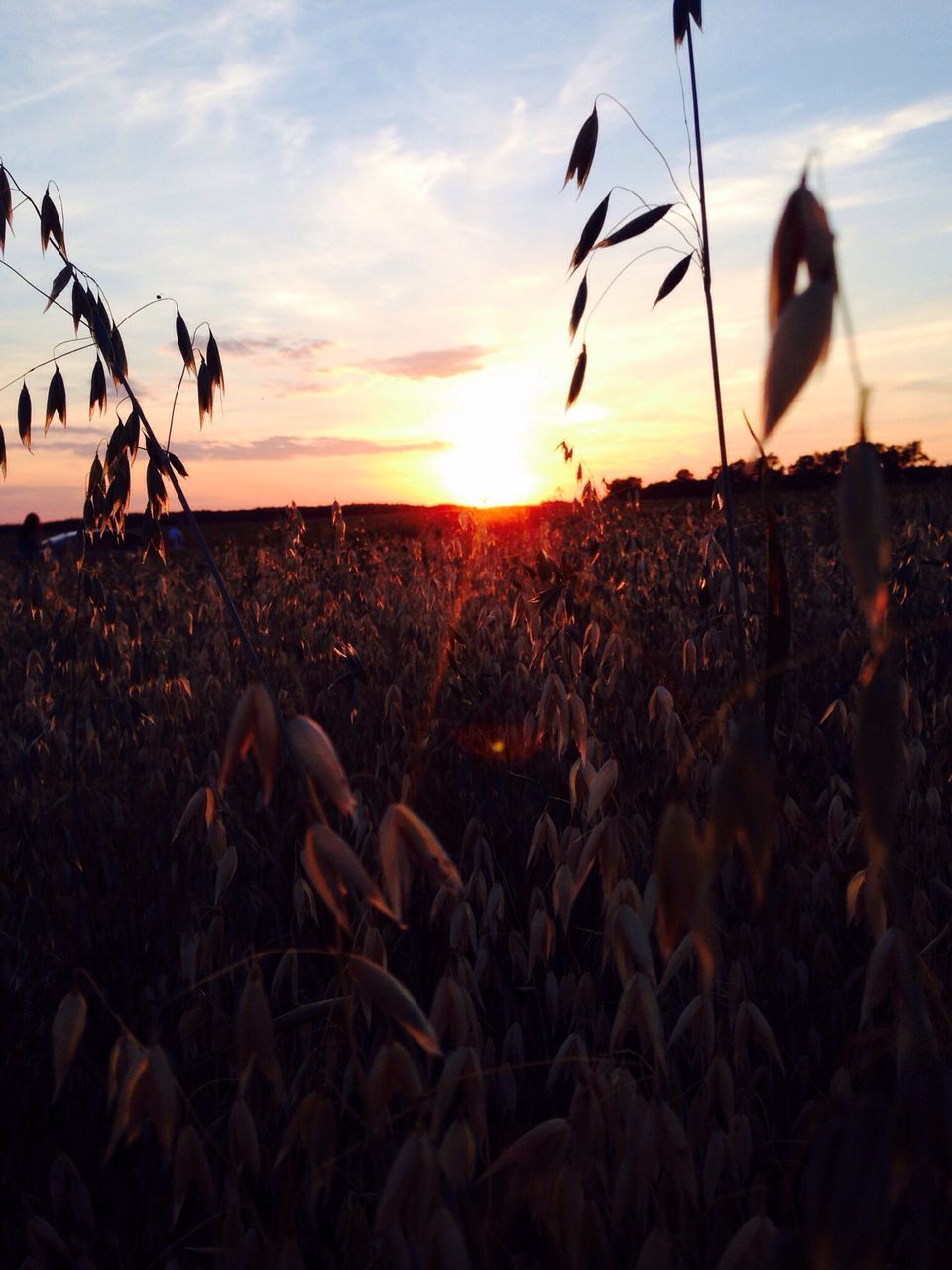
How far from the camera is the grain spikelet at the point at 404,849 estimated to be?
921 millimetres

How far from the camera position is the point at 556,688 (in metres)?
1.96

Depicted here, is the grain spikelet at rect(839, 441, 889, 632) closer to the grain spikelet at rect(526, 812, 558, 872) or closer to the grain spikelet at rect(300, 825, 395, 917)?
the grain spikelet at rect(300, 825, 395, 917)

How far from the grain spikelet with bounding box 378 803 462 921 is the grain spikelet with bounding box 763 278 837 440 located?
0.50 m

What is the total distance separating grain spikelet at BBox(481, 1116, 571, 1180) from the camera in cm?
103

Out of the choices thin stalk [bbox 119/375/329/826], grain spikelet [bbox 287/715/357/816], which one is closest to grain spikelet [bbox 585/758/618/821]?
thin stalk [bbox 119/375/329/826]

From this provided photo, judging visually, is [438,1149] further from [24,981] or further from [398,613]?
[398,613]

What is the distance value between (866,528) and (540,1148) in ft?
2.51

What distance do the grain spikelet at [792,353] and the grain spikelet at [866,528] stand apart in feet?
0.23

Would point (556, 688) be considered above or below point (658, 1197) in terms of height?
above

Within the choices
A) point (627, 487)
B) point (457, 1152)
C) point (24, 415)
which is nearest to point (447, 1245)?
point (457, 1152)

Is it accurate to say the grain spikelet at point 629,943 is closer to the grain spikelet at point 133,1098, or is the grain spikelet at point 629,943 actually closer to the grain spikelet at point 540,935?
the grain spikelet at point 540,935

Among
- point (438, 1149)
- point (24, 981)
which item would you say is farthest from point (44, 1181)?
point (438, 1149)

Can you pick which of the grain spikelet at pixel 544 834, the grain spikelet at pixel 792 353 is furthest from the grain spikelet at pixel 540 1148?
the grain spikelet at pixel 792 353

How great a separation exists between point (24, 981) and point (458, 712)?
6.51 feet
